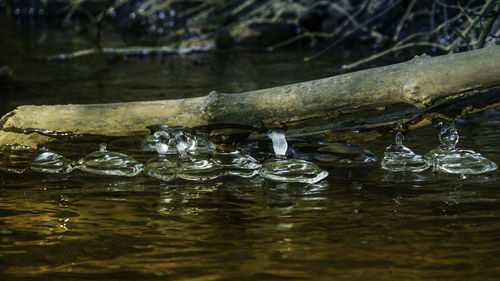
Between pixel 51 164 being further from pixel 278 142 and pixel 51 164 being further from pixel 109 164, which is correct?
pixel 278 142

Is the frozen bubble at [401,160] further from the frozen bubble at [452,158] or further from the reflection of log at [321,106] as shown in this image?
the reflection of log at [321,106]

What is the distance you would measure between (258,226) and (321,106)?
2.27 feet

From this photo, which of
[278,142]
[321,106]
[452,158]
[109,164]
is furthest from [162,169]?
[452,158]

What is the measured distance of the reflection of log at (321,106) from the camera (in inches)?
105

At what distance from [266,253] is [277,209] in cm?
48

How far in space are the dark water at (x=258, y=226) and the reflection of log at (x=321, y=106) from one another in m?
0.24

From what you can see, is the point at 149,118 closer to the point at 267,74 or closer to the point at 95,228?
the point at 95,228

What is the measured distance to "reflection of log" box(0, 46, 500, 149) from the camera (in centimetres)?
266

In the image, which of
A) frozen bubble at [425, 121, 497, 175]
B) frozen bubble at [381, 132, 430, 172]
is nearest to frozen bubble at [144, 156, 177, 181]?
frozen bubble at [381, 132, 430, 172]

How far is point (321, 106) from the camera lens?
2.84 m

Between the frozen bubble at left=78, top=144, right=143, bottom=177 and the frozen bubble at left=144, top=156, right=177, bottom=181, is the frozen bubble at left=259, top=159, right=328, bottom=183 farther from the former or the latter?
the frozen bubble at left=78, top=144, right=143, bottom=177

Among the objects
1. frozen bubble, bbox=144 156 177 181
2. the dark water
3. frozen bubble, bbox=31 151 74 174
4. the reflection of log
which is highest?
the reflection of log

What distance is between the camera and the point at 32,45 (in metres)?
9.29

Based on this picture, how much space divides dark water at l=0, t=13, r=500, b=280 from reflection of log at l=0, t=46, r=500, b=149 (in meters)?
0.24
